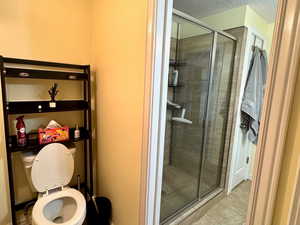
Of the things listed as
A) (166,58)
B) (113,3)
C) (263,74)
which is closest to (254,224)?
(166,58)

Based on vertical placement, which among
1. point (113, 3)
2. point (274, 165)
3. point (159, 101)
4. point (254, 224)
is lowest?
point (254, 224)

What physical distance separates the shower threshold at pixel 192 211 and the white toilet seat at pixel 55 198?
2.70ft

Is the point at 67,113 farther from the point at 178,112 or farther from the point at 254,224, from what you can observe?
the point at 254,224

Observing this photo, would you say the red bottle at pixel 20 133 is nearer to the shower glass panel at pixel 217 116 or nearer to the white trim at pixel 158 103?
the white trim at pixel 158 103

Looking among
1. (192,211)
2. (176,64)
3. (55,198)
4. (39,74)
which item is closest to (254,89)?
(176,64)

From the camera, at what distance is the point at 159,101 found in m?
1.12

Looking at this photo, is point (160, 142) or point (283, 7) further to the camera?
point (160, 142)

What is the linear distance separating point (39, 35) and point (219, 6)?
6.46 ft

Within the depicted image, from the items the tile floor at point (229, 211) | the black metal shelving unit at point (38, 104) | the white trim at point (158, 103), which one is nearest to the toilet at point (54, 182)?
the black metal shelving unit at point (38, 104)

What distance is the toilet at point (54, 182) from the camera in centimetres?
143

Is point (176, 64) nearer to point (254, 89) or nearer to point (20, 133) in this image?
point (254, 89)

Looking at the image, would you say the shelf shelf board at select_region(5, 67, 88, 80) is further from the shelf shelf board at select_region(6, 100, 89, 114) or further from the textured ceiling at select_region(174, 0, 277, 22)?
the textured ceiling at select_region(174, 0, 277, 22)

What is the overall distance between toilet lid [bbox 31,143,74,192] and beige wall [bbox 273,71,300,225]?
62.3 inches

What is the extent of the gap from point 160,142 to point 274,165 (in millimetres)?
696
